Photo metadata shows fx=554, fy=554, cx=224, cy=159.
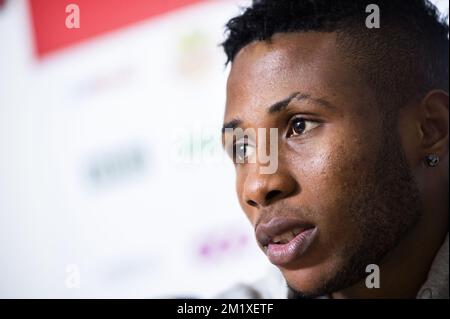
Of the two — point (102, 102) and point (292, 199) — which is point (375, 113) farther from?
point (102, 102)

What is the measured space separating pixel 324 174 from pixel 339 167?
0.09 ft

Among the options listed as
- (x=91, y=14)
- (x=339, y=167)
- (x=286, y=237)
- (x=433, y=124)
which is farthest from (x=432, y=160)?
(x=91, y=14)

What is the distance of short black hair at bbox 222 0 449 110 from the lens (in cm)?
92

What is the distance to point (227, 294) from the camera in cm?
109

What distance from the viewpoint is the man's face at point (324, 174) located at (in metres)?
0.88

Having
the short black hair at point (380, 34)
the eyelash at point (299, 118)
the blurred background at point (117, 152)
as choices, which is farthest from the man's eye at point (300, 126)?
the blurred background at point (117, 152)

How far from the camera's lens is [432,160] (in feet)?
3.10

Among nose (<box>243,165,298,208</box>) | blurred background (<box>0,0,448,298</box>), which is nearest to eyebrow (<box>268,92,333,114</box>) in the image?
nose (<box>243,165,298,208</box>)

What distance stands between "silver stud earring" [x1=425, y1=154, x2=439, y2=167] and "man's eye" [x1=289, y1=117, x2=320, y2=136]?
21cm

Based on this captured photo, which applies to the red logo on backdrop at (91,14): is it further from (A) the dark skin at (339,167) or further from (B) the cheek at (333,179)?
(B) the cheek at (333,179)

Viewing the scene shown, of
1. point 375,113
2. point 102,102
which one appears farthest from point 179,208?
point 375,113

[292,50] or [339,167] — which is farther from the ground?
[292,50]

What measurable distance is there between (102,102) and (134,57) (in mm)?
119

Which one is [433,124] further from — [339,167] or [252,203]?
[252,203]
